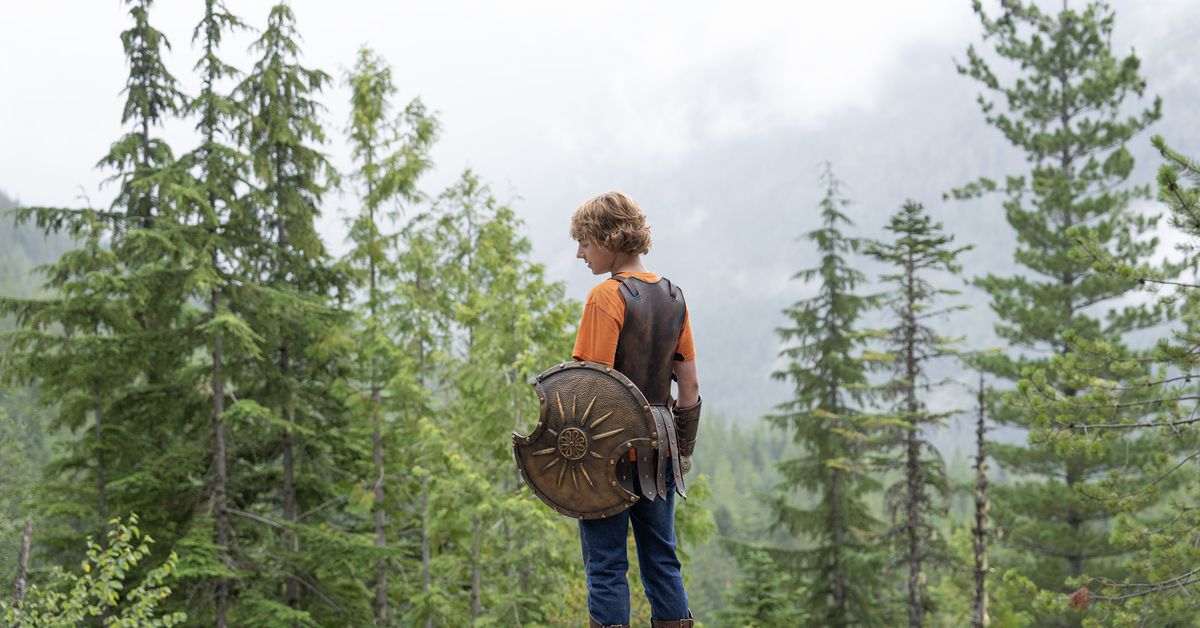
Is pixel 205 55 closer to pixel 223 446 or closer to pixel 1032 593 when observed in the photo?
pixel 223 446

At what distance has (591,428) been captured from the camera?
4121 millimetres

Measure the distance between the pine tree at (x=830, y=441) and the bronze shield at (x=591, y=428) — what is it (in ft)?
64.6

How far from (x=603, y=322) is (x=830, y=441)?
21.1m

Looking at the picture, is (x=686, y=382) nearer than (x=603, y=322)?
No

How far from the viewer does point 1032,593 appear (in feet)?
33.1

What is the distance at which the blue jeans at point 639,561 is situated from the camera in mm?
4234

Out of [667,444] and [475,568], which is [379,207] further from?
[667,444]

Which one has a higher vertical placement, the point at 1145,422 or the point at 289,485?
the point at 1145,422

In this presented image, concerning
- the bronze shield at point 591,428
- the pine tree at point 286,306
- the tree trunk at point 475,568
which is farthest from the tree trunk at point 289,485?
the bronze shield at point 591,428

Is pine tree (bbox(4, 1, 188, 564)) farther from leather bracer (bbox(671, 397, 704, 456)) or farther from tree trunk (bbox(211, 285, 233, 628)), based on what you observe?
leather bracer (bbox(671, 397, 704, 456))

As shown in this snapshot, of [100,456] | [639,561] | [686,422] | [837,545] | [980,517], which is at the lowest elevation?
[639,561]

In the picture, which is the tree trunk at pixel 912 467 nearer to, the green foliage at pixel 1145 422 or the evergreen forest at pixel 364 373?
the evergreen forest at pixel 364 373

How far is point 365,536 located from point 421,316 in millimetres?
4024

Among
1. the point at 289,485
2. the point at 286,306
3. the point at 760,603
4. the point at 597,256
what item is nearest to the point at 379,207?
the point at 286,306
